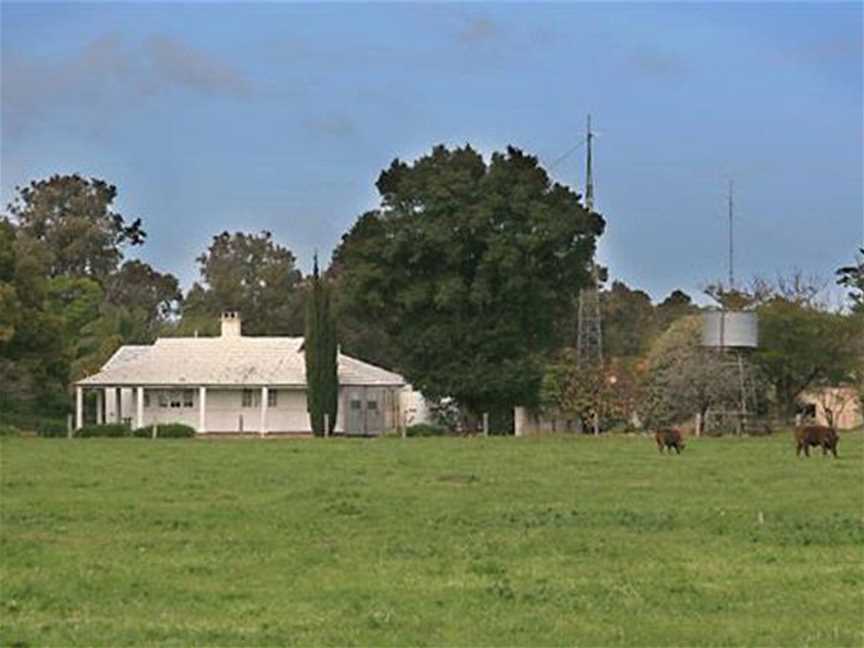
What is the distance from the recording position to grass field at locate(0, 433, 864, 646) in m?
11.9

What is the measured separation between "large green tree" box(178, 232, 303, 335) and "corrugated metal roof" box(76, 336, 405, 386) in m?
17.5

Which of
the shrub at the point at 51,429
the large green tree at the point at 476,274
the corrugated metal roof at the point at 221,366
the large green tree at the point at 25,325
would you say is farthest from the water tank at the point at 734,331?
the large green tree at the point at 25,325

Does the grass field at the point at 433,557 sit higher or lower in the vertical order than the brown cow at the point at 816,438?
lower

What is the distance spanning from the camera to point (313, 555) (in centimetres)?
1645

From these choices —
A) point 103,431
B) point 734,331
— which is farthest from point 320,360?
point 734,331

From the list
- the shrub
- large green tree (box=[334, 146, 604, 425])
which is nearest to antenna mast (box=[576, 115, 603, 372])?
large green tree (box=[334, 146, 604, 425])

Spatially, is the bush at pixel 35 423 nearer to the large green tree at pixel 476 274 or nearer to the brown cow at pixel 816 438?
the large green tree at pixel 476 274

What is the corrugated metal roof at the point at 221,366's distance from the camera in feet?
222

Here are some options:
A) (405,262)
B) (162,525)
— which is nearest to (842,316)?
(405,262)

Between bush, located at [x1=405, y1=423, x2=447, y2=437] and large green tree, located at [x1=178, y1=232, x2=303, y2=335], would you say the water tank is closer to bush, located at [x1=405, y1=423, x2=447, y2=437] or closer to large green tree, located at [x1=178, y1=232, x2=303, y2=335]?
bush, located at [x1=405, y1=423, x2=447, y2=437]

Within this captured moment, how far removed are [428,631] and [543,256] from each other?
2075 inches

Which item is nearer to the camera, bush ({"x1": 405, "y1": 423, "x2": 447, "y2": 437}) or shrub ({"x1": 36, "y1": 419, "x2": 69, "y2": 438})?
shrub ({"x1": 36, "y1": 419, "x2": 69, "y2": 438})

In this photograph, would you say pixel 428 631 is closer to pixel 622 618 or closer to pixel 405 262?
pixel 622 618

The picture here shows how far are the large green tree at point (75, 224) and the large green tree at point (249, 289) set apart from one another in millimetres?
6144
